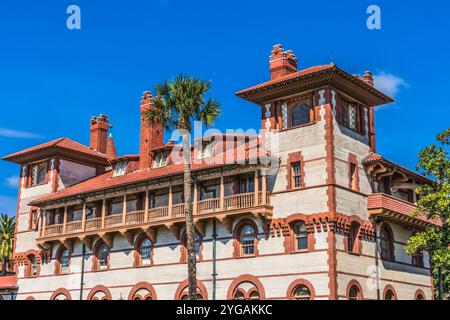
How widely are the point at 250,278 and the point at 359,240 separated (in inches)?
253

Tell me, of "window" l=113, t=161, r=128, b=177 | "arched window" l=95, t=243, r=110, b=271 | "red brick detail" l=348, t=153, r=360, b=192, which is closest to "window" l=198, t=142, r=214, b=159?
"window" l=113, t=161, r=128, b=177

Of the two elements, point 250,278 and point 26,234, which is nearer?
point 250,278

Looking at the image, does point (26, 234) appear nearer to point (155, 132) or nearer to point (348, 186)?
point (155, 132)

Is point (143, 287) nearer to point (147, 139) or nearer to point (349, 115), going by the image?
point (147, 139)

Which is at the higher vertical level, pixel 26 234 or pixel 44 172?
pixel 44 172

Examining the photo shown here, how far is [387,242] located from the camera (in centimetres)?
3766

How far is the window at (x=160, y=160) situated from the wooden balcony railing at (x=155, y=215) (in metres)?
4.62

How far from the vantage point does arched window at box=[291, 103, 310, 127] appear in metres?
35.6

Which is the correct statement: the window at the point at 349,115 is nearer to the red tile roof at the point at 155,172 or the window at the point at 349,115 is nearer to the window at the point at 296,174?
the window at the point at 296,174

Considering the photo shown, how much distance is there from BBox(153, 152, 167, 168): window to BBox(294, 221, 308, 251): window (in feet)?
42.0

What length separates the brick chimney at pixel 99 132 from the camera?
53.9m

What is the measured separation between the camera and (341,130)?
35.1m
